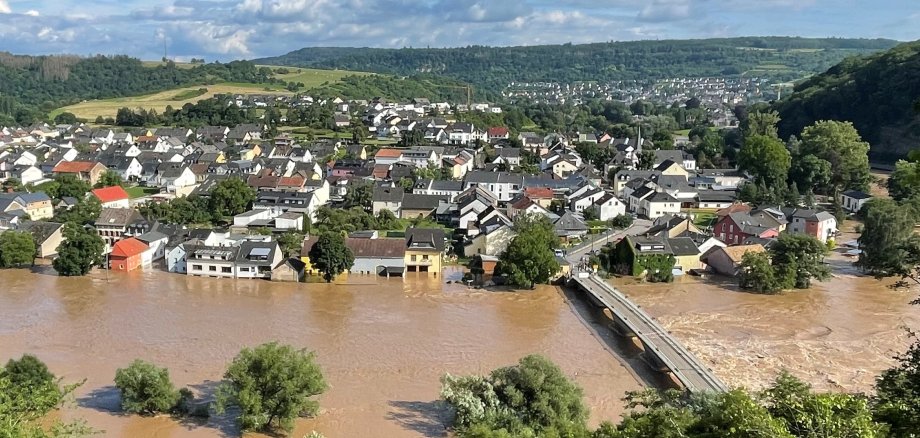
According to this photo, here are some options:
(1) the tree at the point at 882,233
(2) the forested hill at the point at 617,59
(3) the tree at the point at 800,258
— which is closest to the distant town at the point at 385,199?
(3) the tree at the point at 800,258

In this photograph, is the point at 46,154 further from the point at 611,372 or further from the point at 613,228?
the point at 611,372

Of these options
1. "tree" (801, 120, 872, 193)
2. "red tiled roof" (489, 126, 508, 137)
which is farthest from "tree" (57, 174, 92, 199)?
"tree" (801, 120, 872, 193)

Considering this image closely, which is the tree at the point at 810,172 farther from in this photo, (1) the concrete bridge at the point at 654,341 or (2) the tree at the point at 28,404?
(2) the tree at the point at 28,404

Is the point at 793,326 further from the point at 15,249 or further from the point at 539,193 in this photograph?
the point at 15,249

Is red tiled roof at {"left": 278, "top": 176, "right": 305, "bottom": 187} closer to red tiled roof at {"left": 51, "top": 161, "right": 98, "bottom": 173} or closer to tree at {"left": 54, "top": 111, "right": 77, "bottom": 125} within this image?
red tiled roof at {"left": 51, "top": 161, "right": 98, "bottom": 173}

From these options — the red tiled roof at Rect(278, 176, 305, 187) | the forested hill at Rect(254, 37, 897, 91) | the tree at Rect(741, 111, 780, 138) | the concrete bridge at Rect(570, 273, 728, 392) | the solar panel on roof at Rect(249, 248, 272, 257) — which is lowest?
the concrete bridge at Rect(570, 273, 728, 392)
